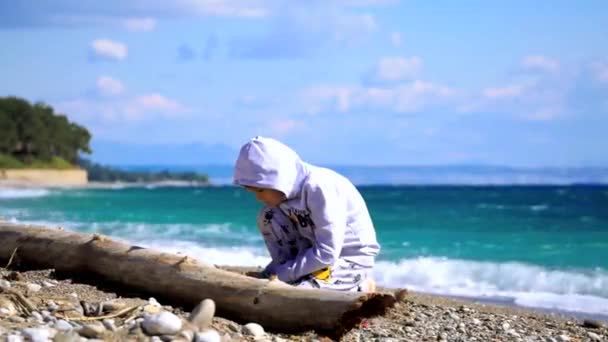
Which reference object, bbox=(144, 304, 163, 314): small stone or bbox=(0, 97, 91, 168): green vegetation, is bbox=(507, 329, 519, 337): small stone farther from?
bbox=(0, 97, 91, 168): green vegetation

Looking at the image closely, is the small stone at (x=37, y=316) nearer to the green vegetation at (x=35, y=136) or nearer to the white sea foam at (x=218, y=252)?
the white sea foam at (x=218, y=252)

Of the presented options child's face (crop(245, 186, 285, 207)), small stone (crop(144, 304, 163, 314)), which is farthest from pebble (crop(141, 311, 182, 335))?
child's face (crop(245, 186, 285, 207))

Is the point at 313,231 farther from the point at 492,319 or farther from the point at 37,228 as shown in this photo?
the point at 37,228

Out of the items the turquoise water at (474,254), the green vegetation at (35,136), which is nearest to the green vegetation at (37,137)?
the green vegetation at (35,136)

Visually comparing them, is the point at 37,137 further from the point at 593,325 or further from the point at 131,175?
the point at 593,325

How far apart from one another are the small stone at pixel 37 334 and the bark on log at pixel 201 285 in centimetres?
142

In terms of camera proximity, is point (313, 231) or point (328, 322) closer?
point (328, 322)

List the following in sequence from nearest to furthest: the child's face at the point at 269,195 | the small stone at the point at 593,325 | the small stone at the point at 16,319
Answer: the small stone at the point at 16,319 < the child's face at the point at 269,195 < the small stone at the point at 593,325

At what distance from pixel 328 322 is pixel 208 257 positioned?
1019cm

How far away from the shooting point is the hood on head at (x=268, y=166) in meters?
6.82

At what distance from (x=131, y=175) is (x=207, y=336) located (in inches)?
Answer: 5267

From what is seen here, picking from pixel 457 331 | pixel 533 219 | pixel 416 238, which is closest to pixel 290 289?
pixel 457 331

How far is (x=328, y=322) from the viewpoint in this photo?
6.16m

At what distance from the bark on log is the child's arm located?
0.45 m
